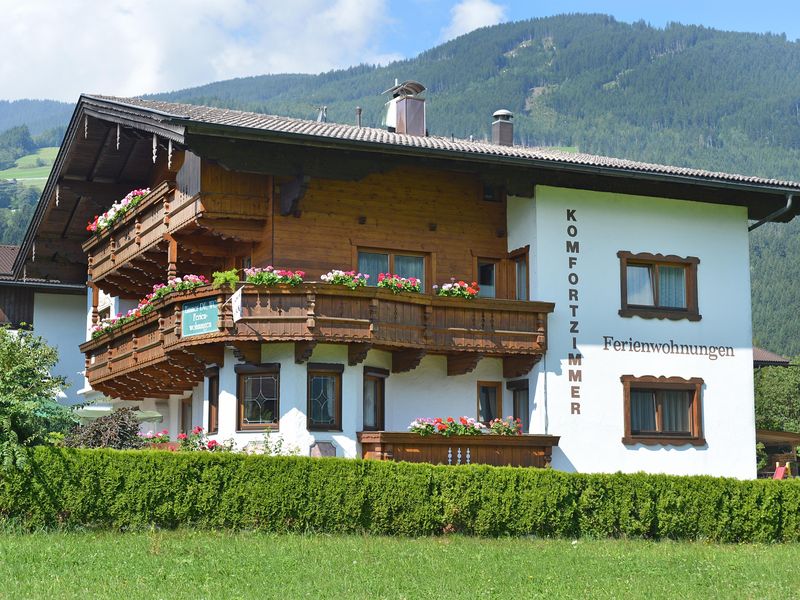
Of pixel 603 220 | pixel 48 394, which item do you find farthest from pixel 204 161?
pixel 603 220

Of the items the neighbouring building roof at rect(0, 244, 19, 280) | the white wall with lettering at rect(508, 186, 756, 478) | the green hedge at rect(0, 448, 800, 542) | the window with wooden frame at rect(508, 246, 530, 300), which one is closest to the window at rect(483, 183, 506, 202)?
the white wall with lettering at rect(508, 186, 756, 478)

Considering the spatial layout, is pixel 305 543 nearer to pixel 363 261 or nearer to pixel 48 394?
pixel 48 394

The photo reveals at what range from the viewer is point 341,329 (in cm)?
2336

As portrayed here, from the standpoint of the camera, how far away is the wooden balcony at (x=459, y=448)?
23562 millimetres

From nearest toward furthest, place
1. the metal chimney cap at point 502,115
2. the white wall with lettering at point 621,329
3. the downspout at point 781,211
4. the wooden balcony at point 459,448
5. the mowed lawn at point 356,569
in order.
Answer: the mowed lawn at point 356,569 < the wooden balcony at point 459,448 < the white wall with lettering at point 621,329 < the downspout at point 781,211 < the metal chimney cap at point 502,115

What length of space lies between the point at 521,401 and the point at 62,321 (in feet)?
60.9

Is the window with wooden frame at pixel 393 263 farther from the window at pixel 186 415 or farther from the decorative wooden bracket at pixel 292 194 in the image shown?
the window at pixel 186 415

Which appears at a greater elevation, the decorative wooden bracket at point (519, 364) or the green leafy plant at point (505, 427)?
the decorative wooden bracket at point (519, 364)

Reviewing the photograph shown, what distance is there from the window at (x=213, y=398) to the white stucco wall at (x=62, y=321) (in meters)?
14.3

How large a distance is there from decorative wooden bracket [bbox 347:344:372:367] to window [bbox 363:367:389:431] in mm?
806

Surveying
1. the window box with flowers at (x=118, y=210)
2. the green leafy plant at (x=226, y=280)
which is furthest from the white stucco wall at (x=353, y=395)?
the window box with flowers at (x=118, y=210)

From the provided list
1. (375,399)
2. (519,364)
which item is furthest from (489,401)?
(375,399)

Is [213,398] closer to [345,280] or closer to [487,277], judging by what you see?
[345,280]

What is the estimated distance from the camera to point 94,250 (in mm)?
33000
